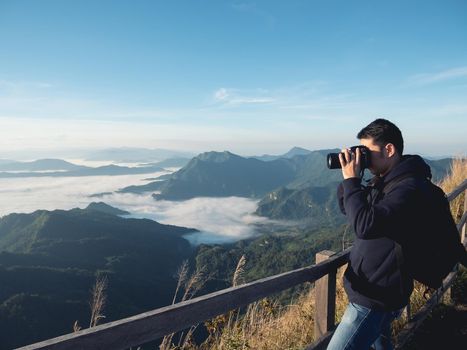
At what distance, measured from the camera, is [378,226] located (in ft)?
6.07

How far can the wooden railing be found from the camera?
4.50ft

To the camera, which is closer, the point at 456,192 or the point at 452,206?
the point at 456,192

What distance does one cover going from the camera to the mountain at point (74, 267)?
58.0 metres

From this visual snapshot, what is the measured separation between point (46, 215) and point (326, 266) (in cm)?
15479

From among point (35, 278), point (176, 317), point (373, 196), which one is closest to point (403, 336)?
point (373, 196)

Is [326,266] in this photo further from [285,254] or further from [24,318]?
Answer: [285,254]

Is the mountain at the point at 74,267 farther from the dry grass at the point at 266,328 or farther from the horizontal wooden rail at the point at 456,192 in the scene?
the horizontal wooden rail at the point at 456,192

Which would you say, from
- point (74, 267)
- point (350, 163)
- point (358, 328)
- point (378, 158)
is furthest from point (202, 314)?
point (74, 267)

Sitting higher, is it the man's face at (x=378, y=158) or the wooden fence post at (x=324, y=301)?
the man's face at (x=378, y=158)

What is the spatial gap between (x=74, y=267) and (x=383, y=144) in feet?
320

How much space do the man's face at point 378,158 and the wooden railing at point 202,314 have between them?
0.79m

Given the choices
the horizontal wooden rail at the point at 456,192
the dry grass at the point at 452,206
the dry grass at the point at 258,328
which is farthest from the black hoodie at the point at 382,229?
the horizontal wooden rail at the point at 456,192

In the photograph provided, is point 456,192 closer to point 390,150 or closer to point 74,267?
point 390,150

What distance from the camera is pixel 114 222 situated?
14188 centimetres
